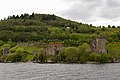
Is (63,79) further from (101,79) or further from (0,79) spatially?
(0,79)

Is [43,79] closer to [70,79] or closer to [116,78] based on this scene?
[70,79]

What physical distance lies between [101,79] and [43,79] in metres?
17.6

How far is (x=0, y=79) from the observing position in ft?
348

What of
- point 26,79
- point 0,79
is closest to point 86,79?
point 26,79

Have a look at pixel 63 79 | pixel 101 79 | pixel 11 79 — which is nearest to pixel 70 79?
pixel 63 79

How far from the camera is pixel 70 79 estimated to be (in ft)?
341

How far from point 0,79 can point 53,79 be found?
16.3 metres

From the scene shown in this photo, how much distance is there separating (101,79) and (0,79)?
30.9m

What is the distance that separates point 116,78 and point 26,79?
2766cm

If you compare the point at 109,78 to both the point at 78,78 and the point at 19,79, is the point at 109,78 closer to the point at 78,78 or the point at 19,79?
the point at 78,78

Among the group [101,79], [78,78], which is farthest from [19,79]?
[101,79]

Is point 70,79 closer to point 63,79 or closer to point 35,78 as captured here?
point 63,79

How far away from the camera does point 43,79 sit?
105312mm

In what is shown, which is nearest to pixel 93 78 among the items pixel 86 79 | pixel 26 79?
pixel 86 79
